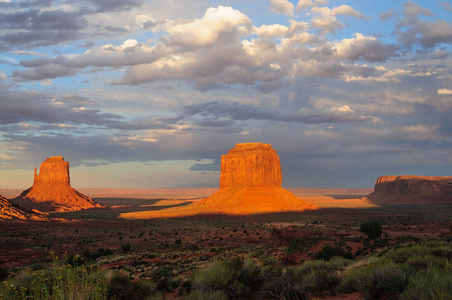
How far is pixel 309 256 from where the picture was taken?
20.5 m

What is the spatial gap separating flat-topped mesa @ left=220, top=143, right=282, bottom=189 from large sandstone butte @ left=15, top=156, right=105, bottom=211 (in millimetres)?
47167

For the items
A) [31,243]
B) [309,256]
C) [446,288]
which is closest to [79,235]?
[31,243]

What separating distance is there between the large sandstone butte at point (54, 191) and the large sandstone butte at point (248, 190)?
38.8m

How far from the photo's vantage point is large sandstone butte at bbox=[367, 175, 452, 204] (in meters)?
140

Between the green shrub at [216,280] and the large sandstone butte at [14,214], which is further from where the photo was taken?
the large sandstone butte at [14,214]

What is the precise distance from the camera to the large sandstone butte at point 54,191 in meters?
110

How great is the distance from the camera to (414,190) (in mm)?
148250

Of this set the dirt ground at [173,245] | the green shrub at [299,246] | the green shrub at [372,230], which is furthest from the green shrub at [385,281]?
the green shrub at [372,230]

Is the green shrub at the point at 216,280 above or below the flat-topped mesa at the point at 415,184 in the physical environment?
above

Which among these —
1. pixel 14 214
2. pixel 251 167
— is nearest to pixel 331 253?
pixel 14 214

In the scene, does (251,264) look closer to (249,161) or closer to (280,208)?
(280,208)

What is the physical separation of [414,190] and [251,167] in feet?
304

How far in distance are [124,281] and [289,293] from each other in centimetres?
510

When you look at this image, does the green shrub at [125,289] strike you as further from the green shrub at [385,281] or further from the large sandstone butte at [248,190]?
the large sandstone butte at [248,190]
